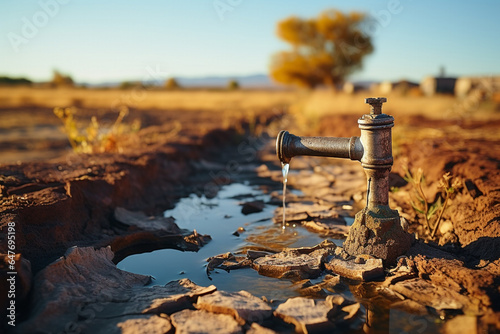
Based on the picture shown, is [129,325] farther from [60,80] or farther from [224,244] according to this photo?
[60,80]

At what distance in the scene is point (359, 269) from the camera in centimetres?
262

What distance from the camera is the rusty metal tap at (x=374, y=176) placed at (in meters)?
2.67

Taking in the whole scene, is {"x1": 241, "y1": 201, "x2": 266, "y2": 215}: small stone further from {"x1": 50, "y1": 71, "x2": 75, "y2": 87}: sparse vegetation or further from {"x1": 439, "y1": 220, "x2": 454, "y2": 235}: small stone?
{"x1": 50, "y1": 71, "x2": 75, "y2": 87}: sparse vegetation

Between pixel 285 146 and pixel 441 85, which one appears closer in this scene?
pixel 285 146

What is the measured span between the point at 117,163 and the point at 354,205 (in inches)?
107

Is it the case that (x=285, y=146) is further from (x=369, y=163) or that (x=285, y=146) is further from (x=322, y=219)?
(x=322, y=219)

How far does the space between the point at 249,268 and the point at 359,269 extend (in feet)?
2.43

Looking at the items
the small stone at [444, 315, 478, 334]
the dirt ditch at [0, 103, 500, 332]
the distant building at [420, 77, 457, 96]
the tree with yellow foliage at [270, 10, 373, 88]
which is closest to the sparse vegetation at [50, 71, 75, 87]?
the tree with yellow foliage at [270, 10, 373, 88]

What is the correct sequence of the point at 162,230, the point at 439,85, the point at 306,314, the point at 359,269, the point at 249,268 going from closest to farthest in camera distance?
the point at 306,314 → the point at 359,269 → the point at 249,268 → the point at 162,230 → the point at 439,85

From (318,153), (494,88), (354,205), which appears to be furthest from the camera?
(494,88)

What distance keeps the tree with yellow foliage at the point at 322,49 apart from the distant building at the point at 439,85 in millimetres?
5145

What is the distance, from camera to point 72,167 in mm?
4520

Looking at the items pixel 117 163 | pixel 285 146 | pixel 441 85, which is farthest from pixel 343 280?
pixel 441 85

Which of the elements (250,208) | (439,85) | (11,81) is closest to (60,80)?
(11,81)
